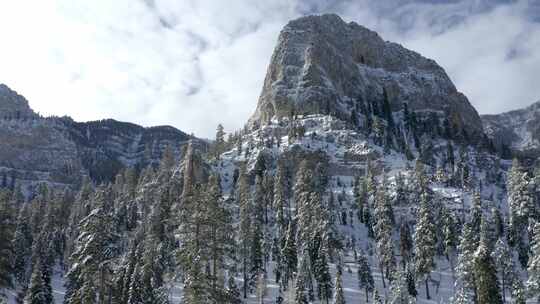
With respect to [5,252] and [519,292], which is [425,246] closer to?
[519,292]

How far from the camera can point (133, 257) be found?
6719 centimetres

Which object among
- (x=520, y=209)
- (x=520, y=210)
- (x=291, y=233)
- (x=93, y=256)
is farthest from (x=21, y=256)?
(x=520, y=209)

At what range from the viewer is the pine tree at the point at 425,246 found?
76438 mm

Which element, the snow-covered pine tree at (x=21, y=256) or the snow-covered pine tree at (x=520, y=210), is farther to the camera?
the snow-covered pine tree at (x=21, y=256)

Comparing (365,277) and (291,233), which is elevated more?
(291,233)

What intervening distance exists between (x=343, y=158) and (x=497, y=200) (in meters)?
46.4

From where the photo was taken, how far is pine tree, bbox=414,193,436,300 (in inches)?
3009

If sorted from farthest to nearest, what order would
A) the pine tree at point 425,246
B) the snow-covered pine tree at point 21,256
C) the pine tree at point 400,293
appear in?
the snow-covered pine tree at point 21,256 → the pine tree at point 425,246 → the pine tree at point 400,293

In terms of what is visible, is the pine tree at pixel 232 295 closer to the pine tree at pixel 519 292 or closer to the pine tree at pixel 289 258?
the pine tree at pixel 289 258

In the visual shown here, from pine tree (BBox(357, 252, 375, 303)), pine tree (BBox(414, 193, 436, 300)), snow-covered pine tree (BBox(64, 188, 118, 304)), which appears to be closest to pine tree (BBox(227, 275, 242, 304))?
snow-covered pine tree (BBox(64, 188, 118, 304))

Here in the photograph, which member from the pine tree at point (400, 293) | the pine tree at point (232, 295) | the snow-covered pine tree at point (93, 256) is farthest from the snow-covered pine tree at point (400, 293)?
the snow-covered pine tree at point (93, 256)

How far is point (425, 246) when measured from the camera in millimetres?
76375

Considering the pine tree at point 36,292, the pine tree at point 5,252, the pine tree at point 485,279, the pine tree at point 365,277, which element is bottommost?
the pine tree at point 365,277

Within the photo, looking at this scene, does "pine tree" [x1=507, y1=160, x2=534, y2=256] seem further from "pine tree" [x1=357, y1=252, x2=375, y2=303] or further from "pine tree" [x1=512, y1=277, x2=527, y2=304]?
"pine tree" [x1=357, y1=252, x2=375, y2=303]
